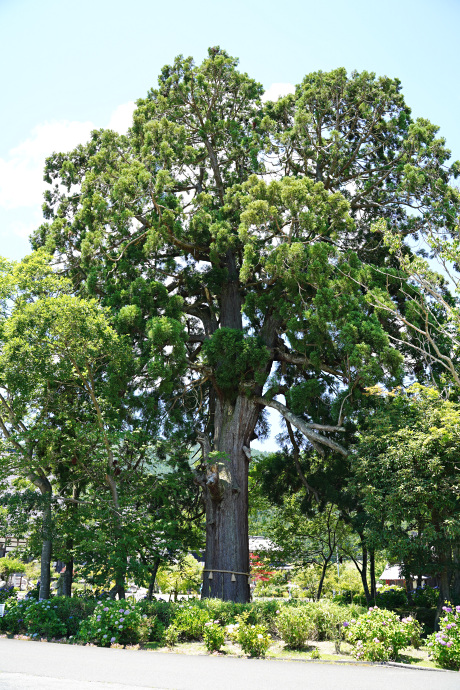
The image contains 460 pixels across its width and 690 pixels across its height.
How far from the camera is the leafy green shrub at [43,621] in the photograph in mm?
9391

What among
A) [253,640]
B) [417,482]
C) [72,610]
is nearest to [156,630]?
[72,610]

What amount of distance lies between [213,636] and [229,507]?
15.0 feet

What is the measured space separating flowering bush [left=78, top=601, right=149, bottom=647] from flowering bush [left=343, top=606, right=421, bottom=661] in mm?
3280

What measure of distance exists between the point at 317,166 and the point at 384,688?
40.8 feet

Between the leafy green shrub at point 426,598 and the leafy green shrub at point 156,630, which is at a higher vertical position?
the leafy green shrub at point 156,630

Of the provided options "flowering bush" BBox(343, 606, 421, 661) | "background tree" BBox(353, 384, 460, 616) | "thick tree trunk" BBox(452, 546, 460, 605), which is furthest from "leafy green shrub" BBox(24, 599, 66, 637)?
"thick tree trunk" BBox(452, 546, 460, 605)

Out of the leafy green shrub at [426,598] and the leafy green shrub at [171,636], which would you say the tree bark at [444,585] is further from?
the leafy green shrub at [426,598]

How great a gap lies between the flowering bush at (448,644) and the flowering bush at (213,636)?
292cm

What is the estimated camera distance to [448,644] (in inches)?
285

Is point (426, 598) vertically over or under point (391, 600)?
over

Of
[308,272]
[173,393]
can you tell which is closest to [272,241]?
[308,272]

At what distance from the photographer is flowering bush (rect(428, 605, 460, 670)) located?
7.21 metres

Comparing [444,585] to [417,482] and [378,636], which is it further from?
[378,636]

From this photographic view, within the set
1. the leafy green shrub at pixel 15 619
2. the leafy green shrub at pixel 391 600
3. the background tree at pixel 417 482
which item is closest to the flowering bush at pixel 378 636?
the background tree at pixel 417 482
